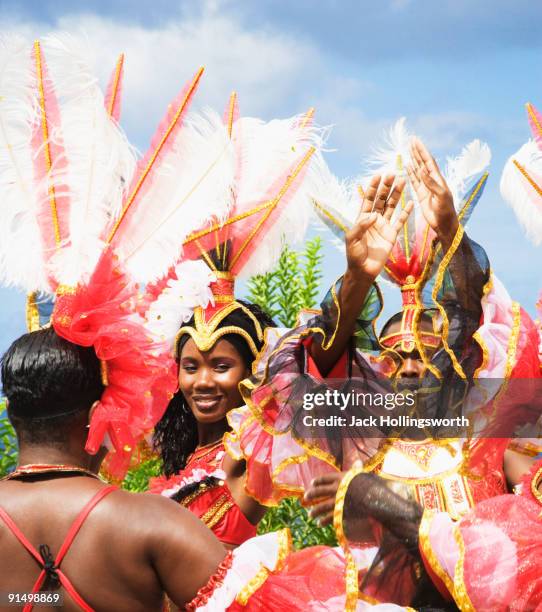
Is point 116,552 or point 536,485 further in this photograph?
point 536,485

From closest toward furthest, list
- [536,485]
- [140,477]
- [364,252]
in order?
[536,485] → [364,252] → [140,477]

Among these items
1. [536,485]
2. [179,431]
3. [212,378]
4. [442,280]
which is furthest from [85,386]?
[179,431]

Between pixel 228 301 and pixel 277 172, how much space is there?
0.70m

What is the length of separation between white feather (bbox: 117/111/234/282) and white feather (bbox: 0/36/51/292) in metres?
0.34

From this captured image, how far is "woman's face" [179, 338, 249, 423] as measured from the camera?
4.73 meters

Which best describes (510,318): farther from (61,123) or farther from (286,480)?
(61,123)

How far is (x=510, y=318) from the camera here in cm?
340

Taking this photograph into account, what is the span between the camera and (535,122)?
4152 millimetres

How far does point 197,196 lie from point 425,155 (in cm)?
113

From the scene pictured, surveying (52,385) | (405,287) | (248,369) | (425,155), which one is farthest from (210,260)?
(52,385)

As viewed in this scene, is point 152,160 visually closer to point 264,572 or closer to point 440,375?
point 440,375

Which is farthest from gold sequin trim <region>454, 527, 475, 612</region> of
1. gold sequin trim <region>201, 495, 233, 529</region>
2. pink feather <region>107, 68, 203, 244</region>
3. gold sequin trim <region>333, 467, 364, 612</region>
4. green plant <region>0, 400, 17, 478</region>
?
green plant <region>0, 400, 17, 478</region>

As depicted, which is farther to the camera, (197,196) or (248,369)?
(248,369)

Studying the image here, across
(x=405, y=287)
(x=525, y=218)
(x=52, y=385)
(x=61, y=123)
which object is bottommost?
(x=405, y=287)
